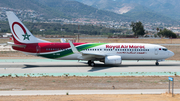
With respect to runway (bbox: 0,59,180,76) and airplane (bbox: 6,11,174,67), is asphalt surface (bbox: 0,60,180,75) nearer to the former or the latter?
runway (bbox: 0,59,180,76)

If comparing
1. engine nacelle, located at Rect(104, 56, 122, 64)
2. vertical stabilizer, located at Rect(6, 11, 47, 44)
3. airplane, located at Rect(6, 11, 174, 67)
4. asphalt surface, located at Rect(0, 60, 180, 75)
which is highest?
vertical stabilizer, located at Rect(6, 11, 47, 44)

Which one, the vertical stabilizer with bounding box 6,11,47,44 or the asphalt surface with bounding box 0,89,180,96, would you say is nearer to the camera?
the asphalt surface with bounding box 0,89,180,96

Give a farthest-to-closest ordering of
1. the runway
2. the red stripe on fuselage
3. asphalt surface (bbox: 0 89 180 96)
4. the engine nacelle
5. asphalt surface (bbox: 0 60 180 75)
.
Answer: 1. the red stripe on fuselage
2. the engine nacelle
3. asphalt surface (bbox: 0 60 180 75)
4. the runway
5. asphalt surface (bbox: 0 89 180 96)

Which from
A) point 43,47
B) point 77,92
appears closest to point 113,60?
point 43,47

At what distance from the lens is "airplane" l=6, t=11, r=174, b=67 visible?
32.9 meters

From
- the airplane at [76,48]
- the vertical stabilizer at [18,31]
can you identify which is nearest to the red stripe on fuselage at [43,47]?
the airplane at [76,48]

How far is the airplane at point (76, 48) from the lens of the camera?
32938mm

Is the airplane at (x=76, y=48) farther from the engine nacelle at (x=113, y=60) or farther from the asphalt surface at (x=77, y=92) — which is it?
the asphalt surface at (x=77, y=92)

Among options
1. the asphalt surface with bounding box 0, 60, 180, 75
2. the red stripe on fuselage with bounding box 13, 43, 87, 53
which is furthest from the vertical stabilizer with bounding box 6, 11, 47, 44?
the asphalt surface with bounding box 0, 60, 180, 75

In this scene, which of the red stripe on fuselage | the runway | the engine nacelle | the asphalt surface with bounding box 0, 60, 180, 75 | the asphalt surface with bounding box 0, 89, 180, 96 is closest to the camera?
the asphalt surface with bounding box 0, 89, 180, 96

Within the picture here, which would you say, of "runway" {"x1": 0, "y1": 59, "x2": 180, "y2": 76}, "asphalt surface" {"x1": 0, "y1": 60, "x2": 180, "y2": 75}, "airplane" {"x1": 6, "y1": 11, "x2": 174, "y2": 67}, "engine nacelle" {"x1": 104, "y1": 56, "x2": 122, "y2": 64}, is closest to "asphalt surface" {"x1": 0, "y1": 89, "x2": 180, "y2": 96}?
"runway" {"x1": 0, "y1": 59, "x2": 180, "y2": 76}

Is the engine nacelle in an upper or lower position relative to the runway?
upper

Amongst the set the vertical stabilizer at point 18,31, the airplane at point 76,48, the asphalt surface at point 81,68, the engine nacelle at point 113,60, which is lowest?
the asphalt surface at point 81,68

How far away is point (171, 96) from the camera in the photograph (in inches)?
676
